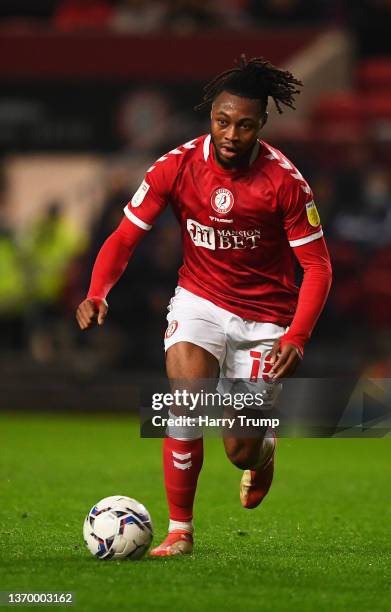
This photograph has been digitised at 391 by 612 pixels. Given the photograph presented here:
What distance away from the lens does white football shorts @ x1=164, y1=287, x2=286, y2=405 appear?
20.9ft

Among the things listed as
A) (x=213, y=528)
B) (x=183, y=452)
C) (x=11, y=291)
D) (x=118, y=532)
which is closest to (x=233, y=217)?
(x=183, y=452)

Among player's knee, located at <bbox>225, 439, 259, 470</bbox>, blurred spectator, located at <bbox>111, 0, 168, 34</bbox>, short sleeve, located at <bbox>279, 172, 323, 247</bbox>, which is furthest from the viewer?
blurred spectator, located at <bbox>111, 0, 168, 34</bbox>

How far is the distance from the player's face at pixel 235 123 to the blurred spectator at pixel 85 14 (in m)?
12.8

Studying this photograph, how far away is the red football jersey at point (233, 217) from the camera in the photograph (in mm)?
6293

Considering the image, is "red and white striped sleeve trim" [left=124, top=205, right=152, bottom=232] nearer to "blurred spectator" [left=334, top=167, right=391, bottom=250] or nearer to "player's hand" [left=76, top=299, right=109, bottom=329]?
"player's hand" [left=76, top=299, right=109, bottom=329]

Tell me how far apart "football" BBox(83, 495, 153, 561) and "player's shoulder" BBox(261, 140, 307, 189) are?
1.65 metres

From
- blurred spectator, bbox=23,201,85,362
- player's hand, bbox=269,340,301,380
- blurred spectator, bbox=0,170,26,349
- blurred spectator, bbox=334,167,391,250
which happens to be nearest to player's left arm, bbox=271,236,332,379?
player's hand, bbox=269,340,301,380

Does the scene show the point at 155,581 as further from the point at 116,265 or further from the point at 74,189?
the point at 74,189

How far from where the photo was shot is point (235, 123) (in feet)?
20.1

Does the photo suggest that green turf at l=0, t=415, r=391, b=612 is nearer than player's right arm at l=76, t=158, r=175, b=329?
Yes

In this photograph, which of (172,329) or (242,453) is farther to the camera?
(242,453)

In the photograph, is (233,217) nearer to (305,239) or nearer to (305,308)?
(305,239)

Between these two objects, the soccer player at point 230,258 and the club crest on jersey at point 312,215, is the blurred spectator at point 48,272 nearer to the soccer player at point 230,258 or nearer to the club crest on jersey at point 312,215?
the soccer player at point 230,258

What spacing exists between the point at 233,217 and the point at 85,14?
1323 centimetres
